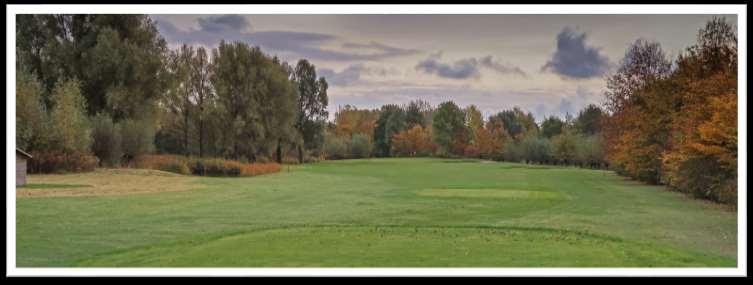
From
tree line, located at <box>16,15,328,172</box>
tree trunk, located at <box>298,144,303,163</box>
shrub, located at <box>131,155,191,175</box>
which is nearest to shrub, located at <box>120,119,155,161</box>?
tree line, located at <box>16,15,328,172</box>

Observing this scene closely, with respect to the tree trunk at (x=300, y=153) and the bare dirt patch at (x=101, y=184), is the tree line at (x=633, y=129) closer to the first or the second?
the tree trunk at (x=300, y=153)

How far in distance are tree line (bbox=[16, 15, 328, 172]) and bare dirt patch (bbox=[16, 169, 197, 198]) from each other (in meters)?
1.07

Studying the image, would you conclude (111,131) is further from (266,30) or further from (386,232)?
(386,232)

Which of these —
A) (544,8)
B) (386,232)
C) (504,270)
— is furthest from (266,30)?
(504,270)

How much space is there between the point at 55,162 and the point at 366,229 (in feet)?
50.6

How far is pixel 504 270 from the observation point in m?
9.13

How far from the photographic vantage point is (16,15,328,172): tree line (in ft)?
77.4

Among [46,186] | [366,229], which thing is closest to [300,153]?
[46,186]

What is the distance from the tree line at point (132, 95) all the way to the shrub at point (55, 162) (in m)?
0.04

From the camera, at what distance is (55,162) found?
23.1 metres

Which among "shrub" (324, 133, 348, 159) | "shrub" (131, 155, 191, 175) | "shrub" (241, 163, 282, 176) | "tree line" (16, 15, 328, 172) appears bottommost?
"shrub" (241, 163, 282, 176)

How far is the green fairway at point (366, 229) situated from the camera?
9.79 meters

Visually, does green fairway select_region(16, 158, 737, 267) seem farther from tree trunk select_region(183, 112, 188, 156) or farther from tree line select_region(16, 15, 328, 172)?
tree trunk select_region(183, 112, 188, 156)

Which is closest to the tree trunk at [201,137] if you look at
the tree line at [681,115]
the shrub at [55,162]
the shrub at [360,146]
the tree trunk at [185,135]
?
the tree trunk at [185,135]
